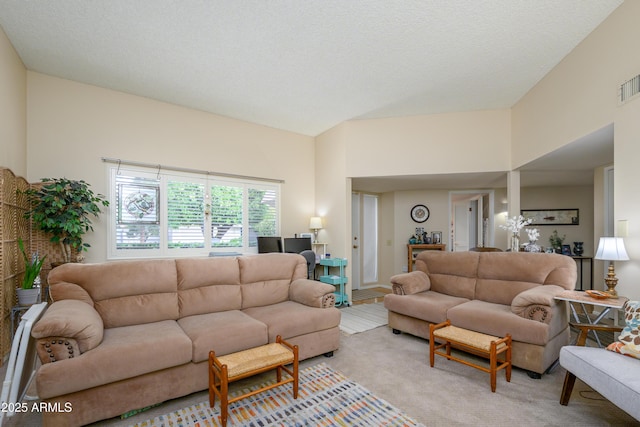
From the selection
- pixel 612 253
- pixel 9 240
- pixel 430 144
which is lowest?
pixel 612 253

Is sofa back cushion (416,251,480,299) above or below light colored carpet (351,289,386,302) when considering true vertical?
above

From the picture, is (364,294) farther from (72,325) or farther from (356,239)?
(72,325)

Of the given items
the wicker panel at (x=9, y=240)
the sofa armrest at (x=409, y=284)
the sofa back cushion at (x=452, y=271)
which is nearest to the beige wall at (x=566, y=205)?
the sofa back cushion at (x=452, y=271)

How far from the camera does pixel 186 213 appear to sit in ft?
15.8

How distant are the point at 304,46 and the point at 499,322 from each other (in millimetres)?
3354

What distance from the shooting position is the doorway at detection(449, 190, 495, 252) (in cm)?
662

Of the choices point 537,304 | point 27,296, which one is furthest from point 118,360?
point 537,304

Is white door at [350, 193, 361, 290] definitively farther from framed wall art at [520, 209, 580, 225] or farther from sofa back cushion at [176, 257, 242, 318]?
sofa back cushion at [176, 257, 242, 318]

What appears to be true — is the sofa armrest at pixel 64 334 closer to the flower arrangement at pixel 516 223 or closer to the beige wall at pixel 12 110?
the beige wall at pixel 12 110

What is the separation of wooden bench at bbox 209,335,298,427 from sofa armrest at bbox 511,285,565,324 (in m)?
2.10

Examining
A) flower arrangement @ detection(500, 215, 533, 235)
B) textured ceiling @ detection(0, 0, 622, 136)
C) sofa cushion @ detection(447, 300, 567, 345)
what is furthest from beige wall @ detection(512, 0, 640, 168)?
sofa cushion @ detection(447, 300, 567, 345)

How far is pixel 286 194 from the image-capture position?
232 inches

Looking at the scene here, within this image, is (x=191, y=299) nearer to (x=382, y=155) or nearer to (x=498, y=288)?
(x=498, y=288)

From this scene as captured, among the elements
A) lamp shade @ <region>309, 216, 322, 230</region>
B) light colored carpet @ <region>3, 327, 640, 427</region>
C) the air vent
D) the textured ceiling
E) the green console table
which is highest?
the textured ceiling
